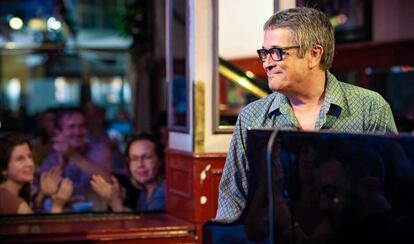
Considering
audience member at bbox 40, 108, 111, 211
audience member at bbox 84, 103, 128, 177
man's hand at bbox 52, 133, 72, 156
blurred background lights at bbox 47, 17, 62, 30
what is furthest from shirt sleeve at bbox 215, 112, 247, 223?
blurred background lights at bbox 47, 17, 62, 30

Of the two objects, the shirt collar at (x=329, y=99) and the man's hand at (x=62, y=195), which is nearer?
the shirt collar at (x=329, y=99)

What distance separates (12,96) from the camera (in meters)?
19.0

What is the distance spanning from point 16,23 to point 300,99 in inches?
251

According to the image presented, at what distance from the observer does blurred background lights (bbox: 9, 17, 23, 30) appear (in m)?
8.26

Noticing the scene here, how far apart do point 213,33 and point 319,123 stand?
219cm

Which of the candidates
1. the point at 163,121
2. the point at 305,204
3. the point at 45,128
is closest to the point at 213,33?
the point at 163,121

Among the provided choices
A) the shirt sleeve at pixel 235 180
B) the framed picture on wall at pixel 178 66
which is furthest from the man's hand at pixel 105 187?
the shirt sleeve at pixel 235 180

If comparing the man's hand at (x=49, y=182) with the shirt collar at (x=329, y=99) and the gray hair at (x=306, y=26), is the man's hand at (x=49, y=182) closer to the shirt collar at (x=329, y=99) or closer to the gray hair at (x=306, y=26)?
the shirt collar at (x=329, y=99)

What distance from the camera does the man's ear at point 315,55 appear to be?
2444 mm

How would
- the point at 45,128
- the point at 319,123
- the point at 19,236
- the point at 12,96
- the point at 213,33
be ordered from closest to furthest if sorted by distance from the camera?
the point at 319,123, the point at 19,236, the point at 213,33, the point at 45,128, the point at 12,96

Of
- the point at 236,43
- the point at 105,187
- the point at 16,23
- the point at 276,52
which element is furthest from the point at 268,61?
the point at 16,23

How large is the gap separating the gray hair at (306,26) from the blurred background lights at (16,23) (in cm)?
625

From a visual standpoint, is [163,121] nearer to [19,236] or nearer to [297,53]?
[19,236]

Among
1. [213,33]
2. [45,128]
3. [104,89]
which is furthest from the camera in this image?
[104,89]
